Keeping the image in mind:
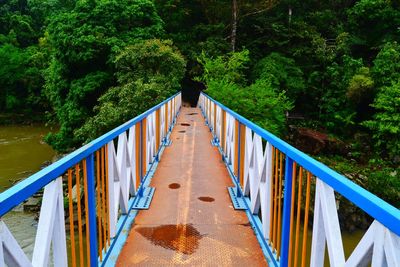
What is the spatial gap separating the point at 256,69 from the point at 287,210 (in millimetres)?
21838

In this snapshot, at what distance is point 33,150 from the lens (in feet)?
89.8

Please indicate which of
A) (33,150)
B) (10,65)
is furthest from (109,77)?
(10,65)

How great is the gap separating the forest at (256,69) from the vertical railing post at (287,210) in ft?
34.8

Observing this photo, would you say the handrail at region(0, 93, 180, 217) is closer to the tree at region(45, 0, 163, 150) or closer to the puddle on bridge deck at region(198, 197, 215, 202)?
the puddle on bridge deck at region(198, 197, 215, 202)

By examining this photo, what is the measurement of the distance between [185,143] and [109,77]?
37.7 feet

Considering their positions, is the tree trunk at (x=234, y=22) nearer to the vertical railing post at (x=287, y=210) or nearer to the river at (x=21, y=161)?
the river at (x=21, y=161)

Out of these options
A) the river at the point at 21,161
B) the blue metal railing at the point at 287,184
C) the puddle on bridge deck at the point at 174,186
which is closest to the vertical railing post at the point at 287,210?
the blue metal railing at the point at 287,184

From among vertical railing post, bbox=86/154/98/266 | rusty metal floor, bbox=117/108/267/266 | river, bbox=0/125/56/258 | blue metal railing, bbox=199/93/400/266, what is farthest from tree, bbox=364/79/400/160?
vertical railing post, bbox=86/154/98/266

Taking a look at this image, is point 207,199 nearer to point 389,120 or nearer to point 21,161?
point 389,120

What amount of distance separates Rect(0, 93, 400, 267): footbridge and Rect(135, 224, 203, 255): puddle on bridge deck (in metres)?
0.01

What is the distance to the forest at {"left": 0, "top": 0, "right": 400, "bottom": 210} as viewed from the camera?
1558 centimetres

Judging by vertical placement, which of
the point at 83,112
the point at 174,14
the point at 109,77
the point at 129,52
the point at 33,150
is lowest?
the point at 33,150

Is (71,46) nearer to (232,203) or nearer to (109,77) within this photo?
(109,77)

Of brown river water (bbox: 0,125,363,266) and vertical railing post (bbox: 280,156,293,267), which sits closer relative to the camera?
vertical railing post (bbox: 280,156,293,267)
